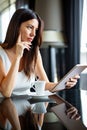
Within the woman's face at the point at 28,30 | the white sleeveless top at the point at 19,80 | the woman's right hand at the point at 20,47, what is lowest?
the white sleeveless top at the point at 19,80

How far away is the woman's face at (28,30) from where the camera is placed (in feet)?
6.14

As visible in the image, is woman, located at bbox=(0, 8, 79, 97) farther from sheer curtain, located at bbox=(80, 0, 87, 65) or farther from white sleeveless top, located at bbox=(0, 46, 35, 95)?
sheer curtain, located at bbox=(80, 0, 87, 65)

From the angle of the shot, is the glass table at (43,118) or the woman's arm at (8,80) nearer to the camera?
the glass table at (43,118)

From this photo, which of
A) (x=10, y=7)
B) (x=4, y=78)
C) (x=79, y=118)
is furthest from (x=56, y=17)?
(x=79, y=118)

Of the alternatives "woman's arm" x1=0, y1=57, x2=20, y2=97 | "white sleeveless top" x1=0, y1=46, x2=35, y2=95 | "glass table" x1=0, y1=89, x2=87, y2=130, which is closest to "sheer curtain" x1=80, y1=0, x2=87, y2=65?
"white sleeveless top" x1=0, y1=46, x2=35, y2=95

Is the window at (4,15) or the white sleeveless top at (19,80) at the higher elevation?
the window at (4,15)

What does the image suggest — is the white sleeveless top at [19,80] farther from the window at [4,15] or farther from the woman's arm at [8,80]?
the window at [4,15]

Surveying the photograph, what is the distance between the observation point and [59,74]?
3.86 meters

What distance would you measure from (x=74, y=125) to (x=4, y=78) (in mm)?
917

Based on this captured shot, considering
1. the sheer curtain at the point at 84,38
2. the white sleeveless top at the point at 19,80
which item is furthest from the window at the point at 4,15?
the white sleeveless top at the point at 19,80

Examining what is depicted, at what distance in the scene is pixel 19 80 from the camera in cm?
177

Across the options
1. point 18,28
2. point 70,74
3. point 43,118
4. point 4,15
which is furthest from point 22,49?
point 4,15

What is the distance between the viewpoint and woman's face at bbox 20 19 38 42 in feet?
6.14

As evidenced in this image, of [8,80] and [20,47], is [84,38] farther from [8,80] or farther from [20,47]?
[8,80]
